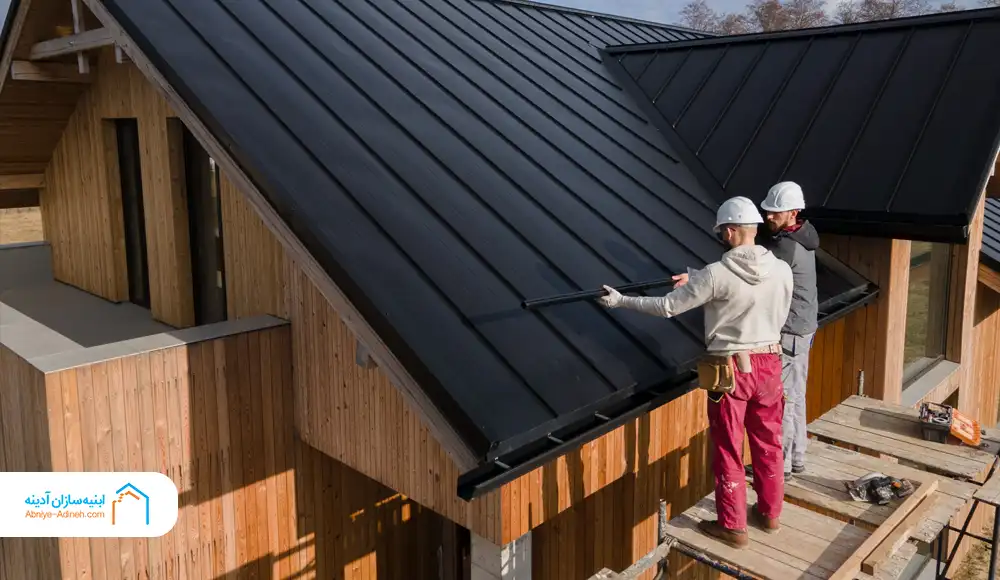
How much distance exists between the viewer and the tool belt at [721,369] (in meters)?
4.39

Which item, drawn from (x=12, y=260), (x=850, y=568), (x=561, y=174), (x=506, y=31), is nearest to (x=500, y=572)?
(x=850, y=568)

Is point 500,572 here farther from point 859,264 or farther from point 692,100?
point 692,100

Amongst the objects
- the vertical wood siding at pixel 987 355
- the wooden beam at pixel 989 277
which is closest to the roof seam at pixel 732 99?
the wooden beam at pixel 989 277

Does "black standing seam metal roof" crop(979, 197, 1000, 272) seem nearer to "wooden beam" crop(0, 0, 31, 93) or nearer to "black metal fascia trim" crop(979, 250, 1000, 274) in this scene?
"black metal fascia trim" crop(979, 250, 1000, 274)

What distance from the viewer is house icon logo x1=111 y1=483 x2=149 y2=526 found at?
530 centimetres

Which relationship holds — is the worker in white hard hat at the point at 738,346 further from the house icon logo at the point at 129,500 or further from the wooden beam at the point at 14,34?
the wooden beam at the point at 14,34

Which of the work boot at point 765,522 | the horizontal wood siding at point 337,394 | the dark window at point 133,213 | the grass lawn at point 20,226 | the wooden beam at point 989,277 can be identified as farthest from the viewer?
the grass lawn at point 20,226

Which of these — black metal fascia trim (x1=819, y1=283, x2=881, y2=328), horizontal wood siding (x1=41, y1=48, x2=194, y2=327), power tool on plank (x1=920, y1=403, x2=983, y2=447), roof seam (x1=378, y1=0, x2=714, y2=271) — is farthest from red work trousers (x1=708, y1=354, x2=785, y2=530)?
horizontal wood siding (x1=41, y1=48, x2=194, y2=327)

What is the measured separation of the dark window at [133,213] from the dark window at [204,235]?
1.68 m

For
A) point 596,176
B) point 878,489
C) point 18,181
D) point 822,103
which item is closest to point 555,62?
point 596,176

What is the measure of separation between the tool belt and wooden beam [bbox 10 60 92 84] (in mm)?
7607

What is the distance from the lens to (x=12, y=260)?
11359 millimetres

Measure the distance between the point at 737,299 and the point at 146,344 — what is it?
402cm

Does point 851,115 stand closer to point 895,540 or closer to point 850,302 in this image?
point 850,302
